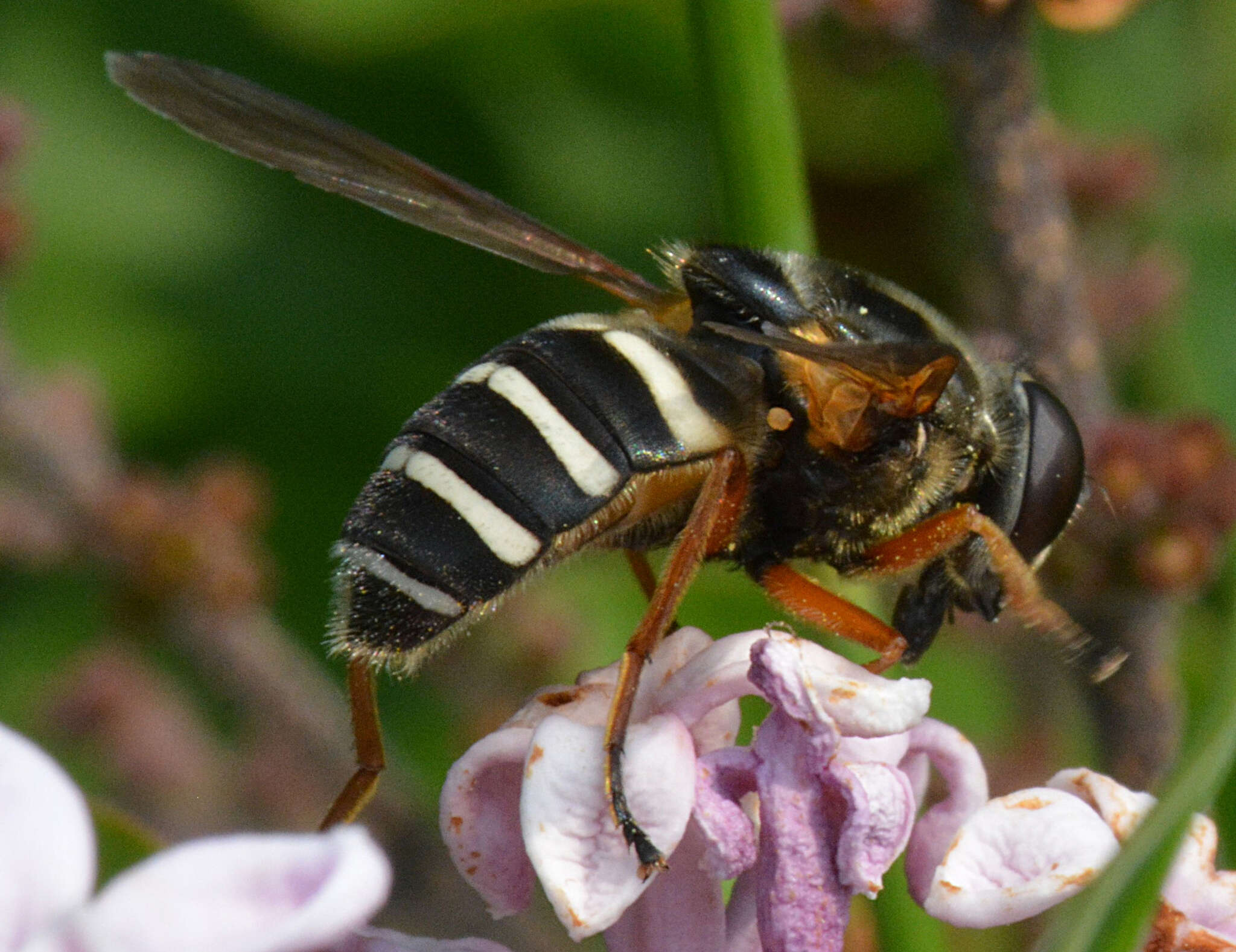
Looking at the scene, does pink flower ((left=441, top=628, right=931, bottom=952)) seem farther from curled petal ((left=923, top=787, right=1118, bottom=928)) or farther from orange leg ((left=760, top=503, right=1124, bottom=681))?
orange leg ((left=760, top=503, right=1124, bottom=681))

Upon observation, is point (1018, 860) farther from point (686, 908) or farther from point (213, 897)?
point (213, 897)

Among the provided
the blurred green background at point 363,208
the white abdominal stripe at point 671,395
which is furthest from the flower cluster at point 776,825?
the blurred green background at point 363,208

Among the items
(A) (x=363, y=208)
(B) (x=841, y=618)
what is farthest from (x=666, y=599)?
(A) (x=363, y=208)

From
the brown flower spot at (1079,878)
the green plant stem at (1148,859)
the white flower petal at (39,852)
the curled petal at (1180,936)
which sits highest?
the green plant stem at (1148,859)

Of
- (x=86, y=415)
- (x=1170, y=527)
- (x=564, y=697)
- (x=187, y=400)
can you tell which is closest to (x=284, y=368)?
(x=187, y=400)

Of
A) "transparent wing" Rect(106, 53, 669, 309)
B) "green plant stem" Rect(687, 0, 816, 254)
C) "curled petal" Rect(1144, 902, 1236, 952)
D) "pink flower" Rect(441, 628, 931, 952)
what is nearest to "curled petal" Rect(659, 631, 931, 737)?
"pink flower" Rect(441, 628, 931, 952)

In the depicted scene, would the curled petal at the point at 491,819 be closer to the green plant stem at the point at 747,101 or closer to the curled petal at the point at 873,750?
the curled petal at the point at 873,750
